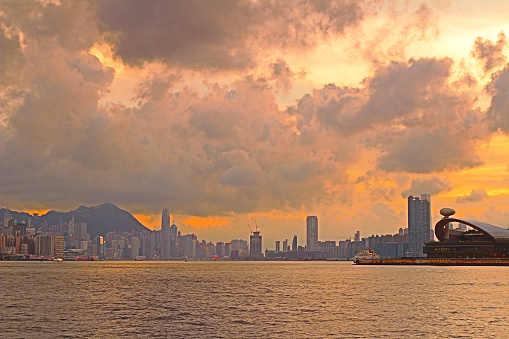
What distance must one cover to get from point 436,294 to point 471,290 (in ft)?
45.7

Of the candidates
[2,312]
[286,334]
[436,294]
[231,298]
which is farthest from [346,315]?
[2,312]

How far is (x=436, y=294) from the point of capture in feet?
365

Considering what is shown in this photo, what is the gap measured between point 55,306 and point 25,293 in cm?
3098

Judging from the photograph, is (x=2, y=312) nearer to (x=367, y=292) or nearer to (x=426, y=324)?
(x=426, y=324)

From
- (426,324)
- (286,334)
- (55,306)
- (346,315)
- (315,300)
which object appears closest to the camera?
(286,334)

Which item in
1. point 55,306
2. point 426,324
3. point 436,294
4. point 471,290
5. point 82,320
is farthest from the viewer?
point 471,290

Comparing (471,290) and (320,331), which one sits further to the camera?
(471,290)

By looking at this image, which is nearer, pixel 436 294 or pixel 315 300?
pixel 315 300

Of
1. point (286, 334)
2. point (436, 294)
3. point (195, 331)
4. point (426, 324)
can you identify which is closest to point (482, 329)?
point (426, 324)

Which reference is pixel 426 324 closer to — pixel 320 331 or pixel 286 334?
pixel 320 331

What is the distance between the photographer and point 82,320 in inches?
2899

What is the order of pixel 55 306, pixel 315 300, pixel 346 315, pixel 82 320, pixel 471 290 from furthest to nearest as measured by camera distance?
pixel 471 290, pixel 315 300, pixel 55 306, pixel 346 315, pixel 82 320

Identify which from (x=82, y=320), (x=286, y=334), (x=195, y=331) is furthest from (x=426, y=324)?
(x=82, y=320)

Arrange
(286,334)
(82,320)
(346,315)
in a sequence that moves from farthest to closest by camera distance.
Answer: (346,315) → (82,320) → (286,334)
